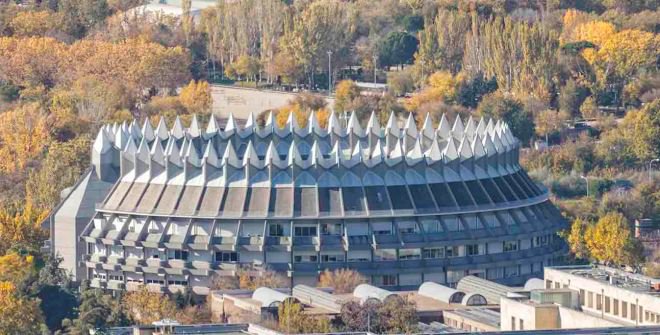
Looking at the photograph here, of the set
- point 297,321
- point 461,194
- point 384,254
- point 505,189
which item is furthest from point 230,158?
point 297,321

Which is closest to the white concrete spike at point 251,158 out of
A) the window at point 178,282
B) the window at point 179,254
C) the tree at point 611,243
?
the window at point 179,254

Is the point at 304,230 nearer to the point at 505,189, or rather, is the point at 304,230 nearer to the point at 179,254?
the point at 179,254

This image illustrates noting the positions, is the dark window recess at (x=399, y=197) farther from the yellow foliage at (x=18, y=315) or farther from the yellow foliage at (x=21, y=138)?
the yellow foliage at (x=21, y=138)

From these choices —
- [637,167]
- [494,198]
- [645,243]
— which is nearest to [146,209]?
[494,198]

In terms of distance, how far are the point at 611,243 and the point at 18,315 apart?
107 feet

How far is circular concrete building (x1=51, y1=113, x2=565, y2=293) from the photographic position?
143m

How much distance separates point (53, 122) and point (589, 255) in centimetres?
5036

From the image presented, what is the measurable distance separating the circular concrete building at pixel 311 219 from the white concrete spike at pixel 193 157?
57 millimetres

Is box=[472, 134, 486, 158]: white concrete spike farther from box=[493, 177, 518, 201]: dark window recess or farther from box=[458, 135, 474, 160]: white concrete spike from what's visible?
box=[493, 177, 518, 201]: dark window recess

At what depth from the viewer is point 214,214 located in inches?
5655

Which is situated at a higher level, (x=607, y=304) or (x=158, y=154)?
(x=607, y=304)

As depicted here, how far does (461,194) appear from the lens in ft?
479

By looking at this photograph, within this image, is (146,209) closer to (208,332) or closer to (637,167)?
(208,332)

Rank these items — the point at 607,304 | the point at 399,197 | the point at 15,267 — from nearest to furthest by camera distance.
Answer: the point at 607,304, the point at 15,267, the point at 399,197
